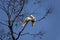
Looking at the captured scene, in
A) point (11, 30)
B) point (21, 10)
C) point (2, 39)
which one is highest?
point (21, 10)

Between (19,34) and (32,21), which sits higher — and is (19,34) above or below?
below

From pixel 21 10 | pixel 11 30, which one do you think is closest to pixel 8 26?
pixel 11 30

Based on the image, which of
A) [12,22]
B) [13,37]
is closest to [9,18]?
[12,22]

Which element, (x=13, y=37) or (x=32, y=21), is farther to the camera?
(x=13, y=37)

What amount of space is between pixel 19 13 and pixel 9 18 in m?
0.61

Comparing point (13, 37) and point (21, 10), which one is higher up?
point (21, 10)

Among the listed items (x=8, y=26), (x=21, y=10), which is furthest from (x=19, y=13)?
(x=8, y=26)

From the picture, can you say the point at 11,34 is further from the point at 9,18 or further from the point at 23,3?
the point at 23,3

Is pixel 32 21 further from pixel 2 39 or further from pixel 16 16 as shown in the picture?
pixel 2 39

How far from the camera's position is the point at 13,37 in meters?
11.5

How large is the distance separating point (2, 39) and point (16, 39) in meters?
0.87

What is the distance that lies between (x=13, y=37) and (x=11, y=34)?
0.20m

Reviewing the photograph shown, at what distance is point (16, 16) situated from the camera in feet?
39.0

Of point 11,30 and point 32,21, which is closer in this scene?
point 32,21
